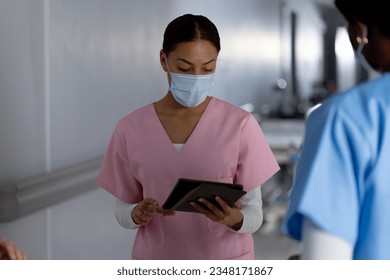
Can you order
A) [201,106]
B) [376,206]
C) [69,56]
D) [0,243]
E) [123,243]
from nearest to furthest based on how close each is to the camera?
1. [376,206]
2. [0,243]
3. [201,106]
4. [123,243]
5. [69,56]

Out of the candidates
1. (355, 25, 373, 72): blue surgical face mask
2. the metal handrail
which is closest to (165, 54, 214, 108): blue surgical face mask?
(355, 25, 373, 72): blue surgical face mask

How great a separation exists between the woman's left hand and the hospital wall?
341 millimetres

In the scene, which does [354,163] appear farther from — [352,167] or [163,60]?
[163,60]

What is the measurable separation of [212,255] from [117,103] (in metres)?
0.74

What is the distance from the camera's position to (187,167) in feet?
4.53

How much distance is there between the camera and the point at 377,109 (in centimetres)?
90

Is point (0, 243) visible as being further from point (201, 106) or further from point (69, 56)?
point (69, 56)

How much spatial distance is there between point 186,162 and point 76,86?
0.68m

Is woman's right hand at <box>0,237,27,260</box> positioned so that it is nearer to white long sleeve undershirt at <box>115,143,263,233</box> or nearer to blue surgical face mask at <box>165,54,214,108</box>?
white long sleeve undershirt at <box>115,143,263,233</box>

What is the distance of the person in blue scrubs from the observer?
0.89m

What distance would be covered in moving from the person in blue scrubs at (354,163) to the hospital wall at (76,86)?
72 cm

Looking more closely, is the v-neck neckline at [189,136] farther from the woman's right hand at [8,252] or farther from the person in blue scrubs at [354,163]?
the person in blue scrubs at [354,163]

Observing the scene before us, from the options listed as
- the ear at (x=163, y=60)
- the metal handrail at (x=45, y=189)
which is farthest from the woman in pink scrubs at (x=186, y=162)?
the metal handrail at (x=45, y=189)
